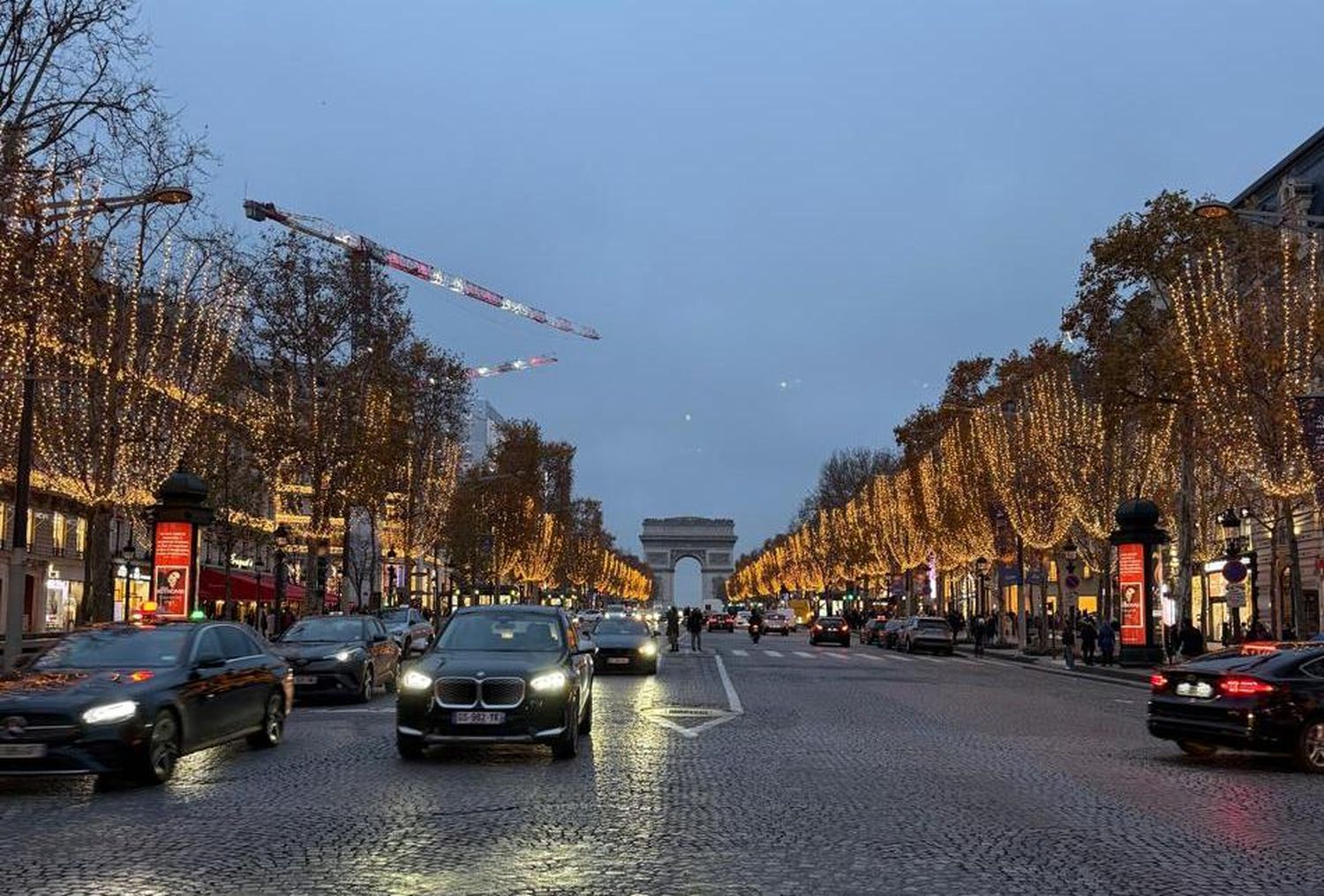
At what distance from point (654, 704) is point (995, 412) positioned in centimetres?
3545

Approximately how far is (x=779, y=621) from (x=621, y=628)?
161 feet

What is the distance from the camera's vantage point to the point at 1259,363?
32.8m

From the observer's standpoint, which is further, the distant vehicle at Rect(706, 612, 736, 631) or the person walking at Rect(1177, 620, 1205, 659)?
the distant vehicle at Rect(706, 612, 736, 631)

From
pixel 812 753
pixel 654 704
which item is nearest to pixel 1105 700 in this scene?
pixel 654 704

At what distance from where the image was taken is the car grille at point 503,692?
13375mm

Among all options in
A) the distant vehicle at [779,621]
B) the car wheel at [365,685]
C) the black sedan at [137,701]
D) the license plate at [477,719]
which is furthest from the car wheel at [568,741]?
the distant vehicle at [779,621]

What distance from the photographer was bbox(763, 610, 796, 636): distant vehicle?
7994 cm

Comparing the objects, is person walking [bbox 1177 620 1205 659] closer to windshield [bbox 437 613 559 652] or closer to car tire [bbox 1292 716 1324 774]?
car tire [bbox 1292 716 1324 774]

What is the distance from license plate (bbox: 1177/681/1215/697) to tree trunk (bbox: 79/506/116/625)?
23920mm

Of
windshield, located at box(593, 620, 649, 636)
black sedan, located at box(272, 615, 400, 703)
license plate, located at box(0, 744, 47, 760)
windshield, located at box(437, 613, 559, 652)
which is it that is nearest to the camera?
license plate, located at box(0, 744, 47, 760)

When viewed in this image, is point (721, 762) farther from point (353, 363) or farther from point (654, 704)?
point (353, 363)

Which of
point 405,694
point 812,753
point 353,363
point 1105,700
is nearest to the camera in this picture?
point 405,694

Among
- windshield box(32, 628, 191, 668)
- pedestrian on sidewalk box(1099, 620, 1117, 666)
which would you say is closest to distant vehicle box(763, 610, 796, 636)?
pedestrian on sidewalk box(1099, 620, 1117, 666)

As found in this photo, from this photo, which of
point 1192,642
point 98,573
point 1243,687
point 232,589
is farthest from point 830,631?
point 1243,687
